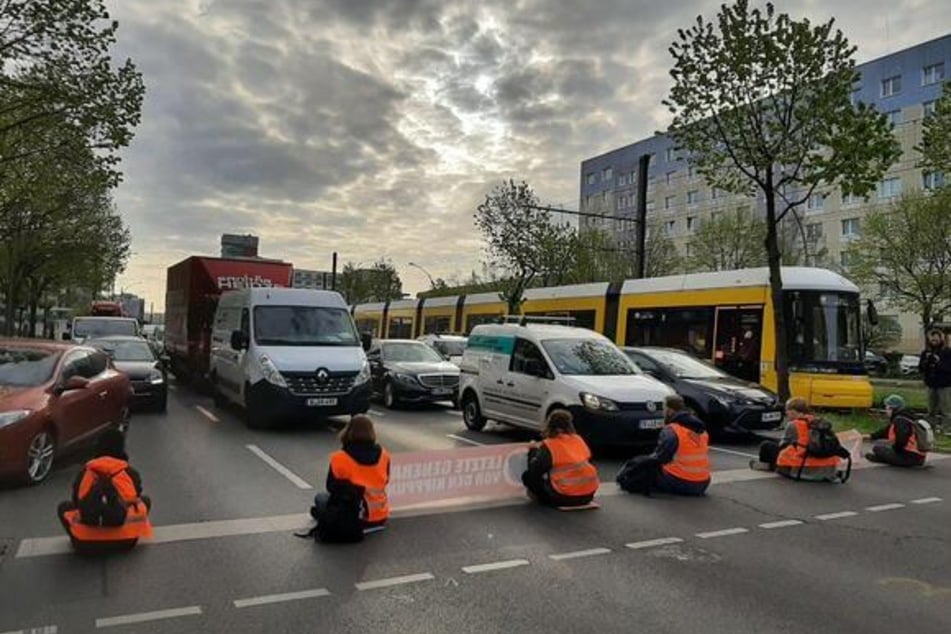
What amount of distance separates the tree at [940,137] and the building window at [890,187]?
4160 cm

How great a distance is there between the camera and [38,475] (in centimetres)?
797

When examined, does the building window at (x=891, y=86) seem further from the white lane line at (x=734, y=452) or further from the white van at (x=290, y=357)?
the white van at (x=290, y=357)

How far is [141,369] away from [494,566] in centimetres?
1088

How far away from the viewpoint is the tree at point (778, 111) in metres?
15.1

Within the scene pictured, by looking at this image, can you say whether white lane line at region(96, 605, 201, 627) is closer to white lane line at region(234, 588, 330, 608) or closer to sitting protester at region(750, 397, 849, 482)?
white lane line at region(234, 588, 330, 608)

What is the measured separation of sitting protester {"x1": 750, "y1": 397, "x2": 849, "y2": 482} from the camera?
939cm

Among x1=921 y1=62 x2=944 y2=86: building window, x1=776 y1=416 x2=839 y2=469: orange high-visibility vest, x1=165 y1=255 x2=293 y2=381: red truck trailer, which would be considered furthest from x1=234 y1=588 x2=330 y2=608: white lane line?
x1=921 y1=62 x2=944 y2=86: building window

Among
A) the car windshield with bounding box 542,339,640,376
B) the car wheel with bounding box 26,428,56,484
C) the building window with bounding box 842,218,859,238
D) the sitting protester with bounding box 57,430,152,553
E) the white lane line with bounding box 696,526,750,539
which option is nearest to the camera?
the sitting protester with bounding box 57,430,152,553

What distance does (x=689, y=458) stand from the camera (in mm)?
8273

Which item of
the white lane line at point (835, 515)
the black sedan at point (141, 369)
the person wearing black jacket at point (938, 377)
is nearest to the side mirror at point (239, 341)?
the black sedan at point (141, 369)

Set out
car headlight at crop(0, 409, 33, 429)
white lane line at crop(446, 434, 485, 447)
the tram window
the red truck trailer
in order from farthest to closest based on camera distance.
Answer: the red truck trailer < the tram window < white lane line at crop(446, 434, 485, 447) < car headlight at crop(0, 409, 33, 429)

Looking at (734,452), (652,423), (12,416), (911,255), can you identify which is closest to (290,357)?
(12,416)

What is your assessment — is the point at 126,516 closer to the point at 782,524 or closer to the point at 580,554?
the point at 580,554

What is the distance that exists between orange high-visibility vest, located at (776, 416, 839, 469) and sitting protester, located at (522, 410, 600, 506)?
3.29m
